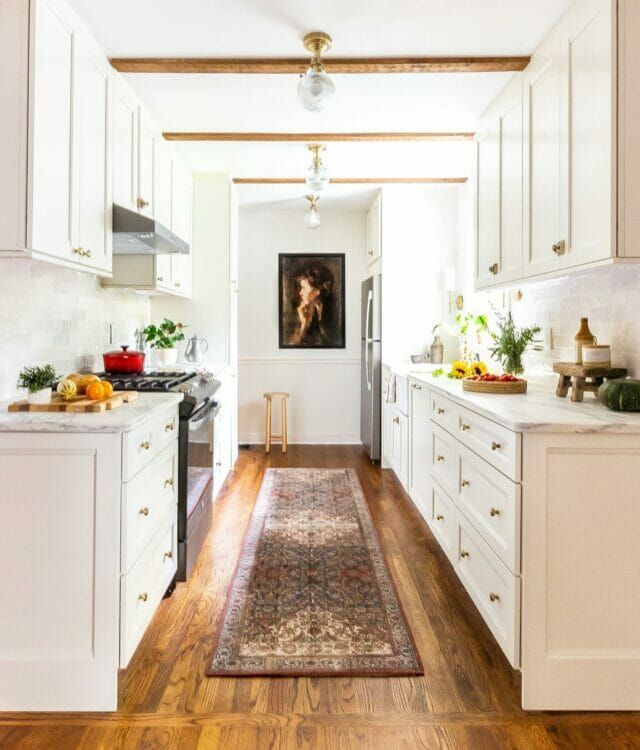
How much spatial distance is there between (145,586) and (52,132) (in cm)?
169

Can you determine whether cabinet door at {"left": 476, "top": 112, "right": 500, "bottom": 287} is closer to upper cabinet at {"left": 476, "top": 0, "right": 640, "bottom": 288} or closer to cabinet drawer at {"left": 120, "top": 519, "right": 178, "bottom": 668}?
upper cabinet at {"left": 476, "top": 0, "right": 640, "bottom": 288}

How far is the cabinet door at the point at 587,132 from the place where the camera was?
170 cm

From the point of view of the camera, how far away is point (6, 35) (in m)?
1.70

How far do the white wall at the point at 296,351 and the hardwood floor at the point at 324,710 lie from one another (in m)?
3.37

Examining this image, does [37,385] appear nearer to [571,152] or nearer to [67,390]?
[67,390]

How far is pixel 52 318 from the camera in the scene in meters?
2.47

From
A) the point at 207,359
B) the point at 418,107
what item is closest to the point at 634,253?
the point at 418,107

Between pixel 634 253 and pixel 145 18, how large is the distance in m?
2.07

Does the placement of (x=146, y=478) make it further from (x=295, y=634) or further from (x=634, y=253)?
(x=634, y=253)

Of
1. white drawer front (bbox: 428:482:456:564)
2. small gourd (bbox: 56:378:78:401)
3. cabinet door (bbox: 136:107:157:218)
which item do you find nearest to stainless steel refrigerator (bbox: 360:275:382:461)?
white drawer front (bbox: 428:482:456:564)

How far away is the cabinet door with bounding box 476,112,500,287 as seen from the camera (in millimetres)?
2697

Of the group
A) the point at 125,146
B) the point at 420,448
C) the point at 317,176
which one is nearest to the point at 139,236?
the point at 125,146

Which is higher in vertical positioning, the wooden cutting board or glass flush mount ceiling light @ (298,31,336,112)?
glass flush mount ceiling light @ (298,31,336,112)

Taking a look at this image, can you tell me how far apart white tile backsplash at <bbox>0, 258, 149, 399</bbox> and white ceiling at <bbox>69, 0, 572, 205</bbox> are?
1.06 metres
